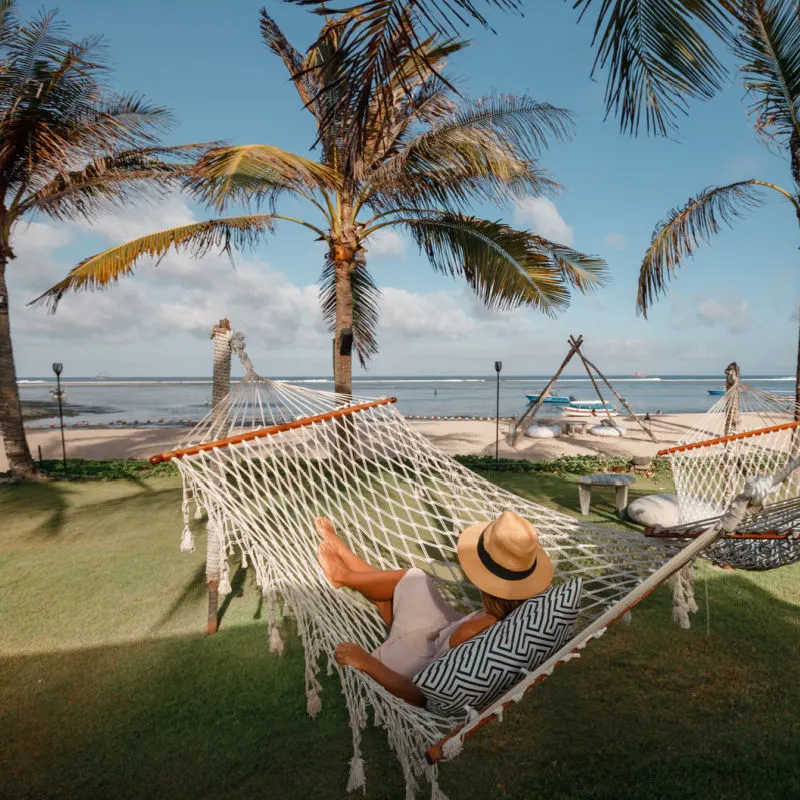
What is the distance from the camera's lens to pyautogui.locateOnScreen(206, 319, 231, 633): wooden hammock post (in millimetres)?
2387

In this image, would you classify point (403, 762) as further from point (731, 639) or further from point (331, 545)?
point (731, 639)

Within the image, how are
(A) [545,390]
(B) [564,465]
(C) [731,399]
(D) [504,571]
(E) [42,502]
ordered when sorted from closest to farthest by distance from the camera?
(D) [504,571] < (C) [731,399] < (E) [42,502] < (B) [564,465] < (A) [545,390]

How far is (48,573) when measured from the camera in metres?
3.14

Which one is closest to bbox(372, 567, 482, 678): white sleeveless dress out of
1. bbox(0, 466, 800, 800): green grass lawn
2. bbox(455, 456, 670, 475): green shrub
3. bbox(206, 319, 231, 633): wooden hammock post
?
bbox(0, 466, 800, 800): green grass lawn

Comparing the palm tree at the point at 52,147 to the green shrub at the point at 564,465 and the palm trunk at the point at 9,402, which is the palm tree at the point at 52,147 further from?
the green shrub at the point at 564,465

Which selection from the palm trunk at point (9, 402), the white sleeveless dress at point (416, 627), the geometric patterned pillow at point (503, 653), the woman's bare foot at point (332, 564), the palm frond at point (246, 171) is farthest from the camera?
the palm trunk at point (9, 402)

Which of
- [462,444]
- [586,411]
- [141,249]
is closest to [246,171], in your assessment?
[141,249]

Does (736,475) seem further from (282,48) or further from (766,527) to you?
(282,48)

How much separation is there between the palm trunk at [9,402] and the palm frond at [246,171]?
2.70 metres

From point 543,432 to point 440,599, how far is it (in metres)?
8.78

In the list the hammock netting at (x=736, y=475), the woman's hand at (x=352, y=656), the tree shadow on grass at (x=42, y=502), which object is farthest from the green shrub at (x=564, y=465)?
the woman's hand at (x=352, y=656)

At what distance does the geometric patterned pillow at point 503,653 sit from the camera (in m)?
1.10

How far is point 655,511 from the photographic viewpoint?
12.7 feet

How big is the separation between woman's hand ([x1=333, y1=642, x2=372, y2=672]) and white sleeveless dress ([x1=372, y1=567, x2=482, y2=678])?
154mm
